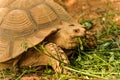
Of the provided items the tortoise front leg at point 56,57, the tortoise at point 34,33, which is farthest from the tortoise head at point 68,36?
the tortoise front leg at point 56,57

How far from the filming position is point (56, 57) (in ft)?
11.0

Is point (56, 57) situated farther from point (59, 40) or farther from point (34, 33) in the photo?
point (34, 33)

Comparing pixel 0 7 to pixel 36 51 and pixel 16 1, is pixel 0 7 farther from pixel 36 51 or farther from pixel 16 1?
pixel 36 51

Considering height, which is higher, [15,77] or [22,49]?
[22,49]

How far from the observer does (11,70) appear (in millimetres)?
3648

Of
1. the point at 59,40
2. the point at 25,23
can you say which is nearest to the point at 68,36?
the point at 59,40

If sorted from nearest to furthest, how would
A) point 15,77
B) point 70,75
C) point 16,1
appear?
point 70,75 < point 15,77 < point 16,1

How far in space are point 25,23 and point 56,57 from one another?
1.72 ft

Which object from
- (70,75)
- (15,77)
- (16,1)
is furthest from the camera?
(16,1)

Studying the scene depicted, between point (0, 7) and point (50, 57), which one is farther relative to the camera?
point (0, 7)

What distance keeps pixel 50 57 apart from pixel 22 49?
0.28 metres

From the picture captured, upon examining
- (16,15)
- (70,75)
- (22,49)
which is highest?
(16,15)

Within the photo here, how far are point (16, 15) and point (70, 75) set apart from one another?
2.81ft

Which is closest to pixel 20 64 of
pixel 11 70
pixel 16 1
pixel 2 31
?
pixel 11 70
